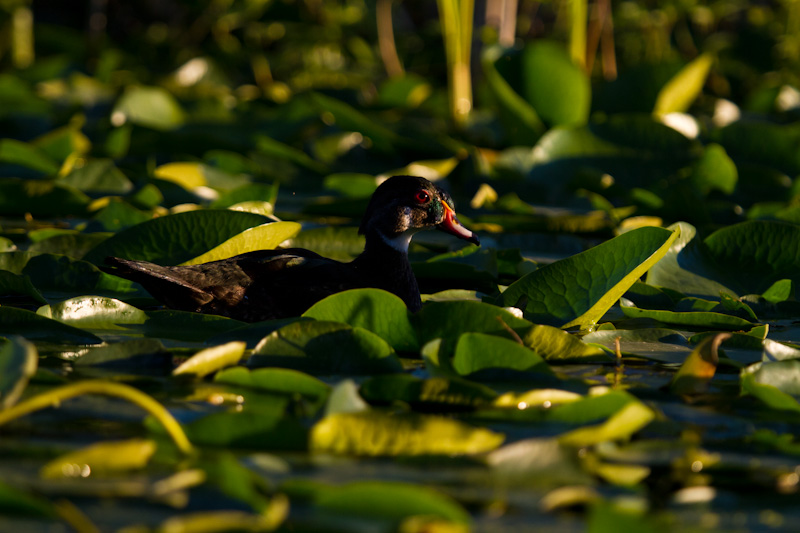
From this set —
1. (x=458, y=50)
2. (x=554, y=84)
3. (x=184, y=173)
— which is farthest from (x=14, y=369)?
(x=458, y=50)

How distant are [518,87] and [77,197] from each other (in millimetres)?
2930

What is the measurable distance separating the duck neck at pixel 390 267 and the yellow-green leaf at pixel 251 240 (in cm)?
28

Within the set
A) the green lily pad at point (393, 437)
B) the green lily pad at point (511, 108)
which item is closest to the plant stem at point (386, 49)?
the green lily pad at point (511, 108)

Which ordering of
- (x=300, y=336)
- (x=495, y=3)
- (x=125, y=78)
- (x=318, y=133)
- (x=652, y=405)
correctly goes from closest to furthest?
(x=652, y=405)
(x=300, y=336)
(x=318, y=133)
(x=495, y=3)
(x=125, y=78)

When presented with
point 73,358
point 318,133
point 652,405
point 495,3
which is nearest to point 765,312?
point 652,405

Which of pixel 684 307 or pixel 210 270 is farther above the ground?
pixel 210 270

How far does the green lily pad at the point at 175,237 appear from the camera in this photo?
12.2 ft

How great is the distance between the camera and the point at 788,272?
376 cm

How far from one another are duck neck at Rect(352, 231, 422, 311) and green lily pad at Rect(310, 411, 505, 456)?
4.84ft

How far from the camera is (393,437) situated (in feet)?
6.79

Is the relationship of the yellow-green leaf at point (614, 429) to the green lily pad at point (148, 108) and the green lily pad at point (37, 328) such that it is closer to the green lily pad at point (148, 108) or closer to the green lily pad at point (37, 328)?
the green lily pad at point (37, 328)

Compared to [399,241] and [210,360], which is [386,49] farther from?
[210,360]

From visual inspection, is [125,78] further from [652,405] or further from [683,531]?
[683,531]

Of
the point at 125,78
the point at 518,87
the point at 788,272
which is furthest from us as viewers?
the point at 125,78
